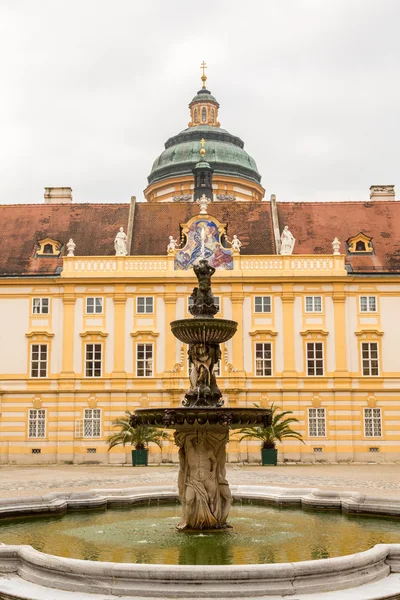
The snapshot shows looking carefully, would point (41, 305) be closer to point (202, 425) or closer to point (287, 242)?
point (287, 242)

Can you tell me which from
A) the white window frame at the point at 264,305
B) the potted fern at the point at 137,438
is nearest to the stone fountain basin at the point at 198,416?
the potted fern at the point at 137,438

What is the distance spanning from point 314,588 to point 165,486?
32.2ft

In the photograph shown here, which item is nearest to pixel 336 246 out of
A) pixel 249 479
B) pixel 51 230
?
pixel 51 230

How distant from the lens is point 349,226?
146 feet

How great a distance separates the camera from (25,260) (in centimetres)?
4228

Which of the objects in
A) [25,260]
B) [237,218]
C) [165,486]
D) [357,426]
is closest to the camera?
[165,486]

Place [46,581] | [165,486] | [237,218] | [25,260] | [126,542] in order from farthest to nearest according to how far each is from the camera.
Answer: [237,218] < [25,260] < [165,486] < [126,542] < [46,581]

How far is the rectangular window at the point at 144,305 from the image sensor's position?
40.9 meters

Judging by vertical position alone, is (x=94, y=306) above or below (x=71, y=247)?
below

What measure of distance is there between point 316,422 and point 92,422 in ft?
35.9

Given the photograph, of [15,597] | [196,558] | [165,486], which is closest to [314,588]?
[196,558]

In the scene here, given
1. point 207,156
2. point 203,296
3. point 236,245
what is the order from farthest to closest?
point 207,156
point 236,245
point 203,296

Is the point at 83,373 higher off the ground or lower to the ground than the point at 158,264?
lower

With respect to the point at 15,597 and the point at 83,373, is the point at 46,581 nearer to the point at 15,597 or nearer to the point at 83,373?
the point at 15,597
